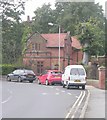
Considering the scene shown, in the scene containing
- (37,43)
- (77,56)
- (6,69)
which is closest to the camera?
(6,69)

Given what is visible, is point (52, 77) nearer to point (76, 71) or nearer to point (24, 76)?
point (76, 71)

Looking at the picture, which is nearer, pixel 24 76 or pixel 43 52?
pixel 24 76

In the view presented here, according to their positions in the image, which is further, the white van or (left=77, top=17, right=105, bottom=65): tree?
(left=77, top=17, right=105, bottom=65): tree

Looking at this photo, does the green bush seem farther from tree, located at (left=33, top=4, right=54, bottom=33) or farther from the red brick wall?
tree, located at (left=33, top=4, right=54, bottom=33)

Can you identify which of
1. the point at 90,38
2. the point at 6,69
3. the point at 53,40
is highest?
the point at 53,40

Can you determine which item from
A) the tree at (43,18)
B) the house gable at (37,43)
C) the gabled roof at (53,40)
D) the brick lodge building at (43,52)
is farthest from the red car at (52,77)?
the tree at (43,18)

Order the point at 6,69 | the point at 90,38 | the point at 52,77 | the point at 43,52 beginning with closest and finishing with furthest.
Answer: the point at 52,77 → the point at 90,38 → the point at 6,69 → the point at 43,52

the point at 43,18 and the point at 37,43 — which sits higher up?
the point at 43,18

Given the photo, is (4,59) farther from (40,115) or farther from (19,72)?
(40,115)

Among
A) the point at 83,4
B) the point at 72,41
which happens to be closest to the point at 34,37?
the point at 72,41

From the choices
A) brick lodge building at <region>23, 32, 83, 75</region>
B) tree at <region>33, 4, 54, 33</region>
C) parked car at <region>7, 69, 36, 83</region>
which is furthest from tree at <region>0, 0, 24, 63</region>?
tree at <region>33, 4, 54, 33</region>

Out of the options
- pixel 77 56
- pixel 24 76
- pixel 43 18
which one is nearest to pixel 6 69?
pixel 24 76

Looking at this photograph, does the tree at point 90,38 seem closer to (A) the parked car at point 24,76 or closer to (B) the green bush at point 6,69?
(A) the parked car at point 24,76

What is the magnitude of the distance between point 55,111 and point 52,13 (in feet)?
271
